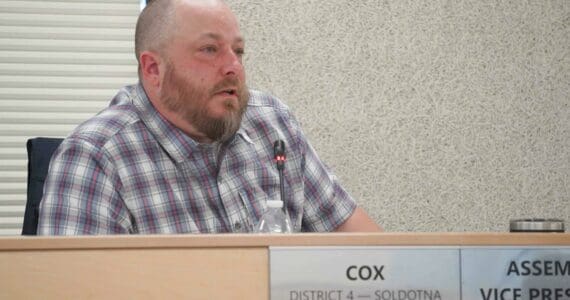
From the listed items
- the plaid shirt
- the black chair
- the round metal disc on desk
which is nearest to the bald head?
the plaid shirt

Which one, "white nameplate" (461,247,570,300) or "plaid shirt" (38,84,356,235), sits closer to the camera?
"white nameplate" (461,247,570,300)

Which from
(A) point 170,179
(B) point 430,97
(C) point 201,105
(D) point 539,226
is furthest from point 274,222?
(B) point 430,97

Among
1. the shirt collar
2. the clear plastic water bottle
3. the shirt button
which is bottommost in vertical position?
the shirt button

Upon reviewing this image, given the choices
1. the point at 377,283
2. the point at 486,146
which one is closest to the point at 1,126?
the point at 486,146

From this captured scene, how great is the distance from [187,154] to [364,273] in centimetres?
94

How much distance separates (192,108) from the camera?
194 cm

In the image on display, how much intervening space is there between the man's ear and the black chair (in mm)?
259

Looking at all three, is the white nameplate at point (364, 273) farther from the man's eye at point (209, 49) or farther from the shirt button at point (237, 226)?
the man's eye at point (209, 49)

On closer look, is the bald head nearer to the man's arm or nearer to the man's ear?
the man's ear

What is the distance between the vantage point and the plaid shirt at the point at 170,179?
67.1 inches

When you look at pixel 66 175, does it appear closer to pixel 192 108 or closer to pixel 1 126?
pixel 192 108

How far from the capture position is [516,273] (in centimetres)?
100

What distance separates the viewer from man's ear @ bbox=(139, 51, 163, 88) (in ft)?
6.53

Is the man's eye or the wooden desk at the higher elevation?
the man's eye
